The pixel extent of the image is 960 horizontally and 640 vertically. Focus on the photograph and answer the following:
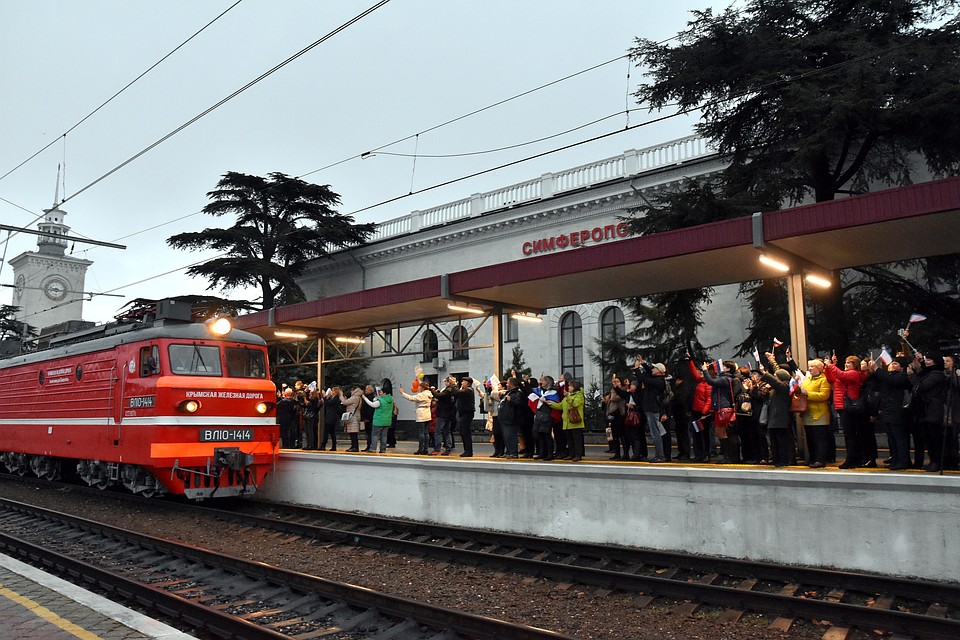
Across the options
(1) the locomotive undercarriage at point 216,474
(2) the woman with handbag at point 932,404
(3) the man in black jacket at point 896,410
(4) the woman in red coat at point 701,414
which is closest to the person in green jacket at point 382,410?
(1) the locomotive undercarriage at point 216,474

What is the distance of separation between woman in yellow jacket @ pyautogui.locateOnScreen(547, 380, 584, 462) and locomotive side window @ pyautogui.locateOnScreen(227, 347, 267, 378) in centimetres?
572

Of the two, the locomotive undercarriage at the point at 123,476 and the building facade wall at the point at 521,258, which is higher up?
the building facade wall at the point at 521,258

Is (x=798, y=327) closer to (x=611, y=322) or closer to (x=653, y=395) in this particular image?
(x=653, y=395)

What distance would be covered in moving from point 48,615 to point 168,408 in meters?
6.15

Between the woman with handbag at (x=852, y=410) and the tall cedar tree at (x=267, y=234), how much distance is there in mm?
28727

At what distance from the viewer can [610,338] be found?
2741cm

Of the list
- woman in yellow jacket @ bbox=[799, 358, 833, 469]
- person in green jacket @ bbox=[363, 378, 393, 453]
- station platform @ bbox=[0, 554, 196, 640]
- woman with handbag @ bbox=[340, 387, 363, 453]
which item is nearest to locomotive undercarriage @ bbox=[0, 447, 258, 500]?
woman with handbag @ bbox=[340, 387, 363, 453]

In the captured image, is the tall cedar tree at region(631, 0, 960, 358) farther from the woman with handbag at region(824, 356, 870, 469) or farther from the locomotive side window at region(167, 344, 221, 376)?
the locomotive side window at region(167, 344, 221, 376)

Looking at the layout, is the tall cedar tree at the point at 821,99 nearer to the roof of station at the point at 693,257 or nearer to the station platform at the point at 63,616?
the roof of station at the point at 693,257

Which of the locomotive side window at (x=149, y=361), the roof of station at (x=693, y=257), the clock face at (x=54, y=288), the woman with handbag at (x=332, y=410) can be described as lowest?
the woman with handbag at (x=332, y=410)

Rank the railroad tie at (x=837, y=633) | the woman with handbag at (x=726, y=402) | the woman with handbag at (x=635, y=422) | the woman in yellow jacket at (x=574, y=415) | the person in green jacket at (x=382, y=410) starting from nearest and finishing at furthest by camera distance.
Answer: the railroad tie at (x=837, y=633)
the woman with handbag at (x=726, y=402)
the woman with handbag at (x=635, y=422)
the woman in yellow jacket at (x=574, y=415)
the person in green jacket at (x=382, y=410)

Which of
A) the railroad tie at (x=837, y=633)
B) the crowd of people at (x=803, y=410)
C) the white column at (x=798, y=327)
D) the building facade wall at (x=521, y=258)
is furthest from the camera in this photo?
the building facade wall at (x=521, y=258)

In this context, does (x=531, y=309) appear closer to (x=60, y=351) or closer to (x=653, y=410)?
(x=653, y=410)

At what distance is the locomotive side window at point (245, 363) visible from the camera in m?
13.2
